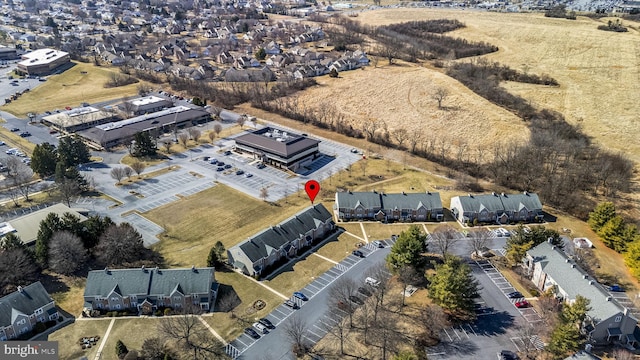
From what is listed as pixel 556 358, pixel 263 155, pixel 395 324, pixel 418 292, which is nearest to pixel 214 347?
pixel 395 324

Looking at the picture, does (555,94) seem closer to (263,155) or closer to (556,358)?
(263,155)

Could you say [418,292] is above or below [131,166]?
below

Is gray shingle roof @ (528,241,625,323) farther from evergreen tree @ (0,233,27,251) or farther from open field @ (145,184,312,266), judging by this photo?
evergreen tree @ (0,233,27,251)

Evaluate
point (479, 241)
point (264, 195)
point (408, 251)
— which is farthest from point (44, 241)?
point (479, 241)

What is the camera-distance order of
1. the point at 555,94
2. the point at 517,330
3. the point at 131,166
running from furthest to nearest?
1. the point at 555,94
2. the point at 131,166
3. the point at 517,330

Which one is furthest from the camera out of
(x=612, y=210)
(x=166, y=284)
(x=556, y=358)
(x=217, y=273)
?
(x=612, y=210)

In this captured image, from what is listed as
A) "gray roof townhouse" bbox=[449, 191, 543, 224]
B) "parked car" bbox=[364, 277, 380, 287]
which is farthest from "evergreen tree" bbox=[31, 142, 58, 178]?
"gray roof townhouse" bbox=[449, 191, 543, 224]

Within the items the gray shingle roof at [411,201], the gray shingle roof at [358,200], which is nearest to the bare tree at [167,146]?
the gray shingle roof at [358,200]
